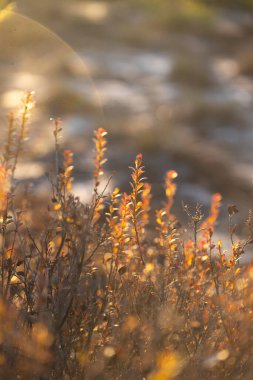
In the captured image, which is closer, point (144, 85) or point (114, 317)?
point (114, 317)

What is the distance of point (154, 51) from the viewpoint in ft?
43.2

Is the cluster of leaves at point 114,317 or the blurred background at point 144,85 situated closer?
the cluster of leaves at point 114,317

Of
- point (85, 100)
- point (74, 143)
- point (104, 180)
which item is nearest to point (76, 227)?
point (104, 180)

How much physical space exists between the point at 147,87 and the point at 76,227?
937cm

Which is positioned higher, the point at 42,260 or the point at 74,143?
the point at 74,143

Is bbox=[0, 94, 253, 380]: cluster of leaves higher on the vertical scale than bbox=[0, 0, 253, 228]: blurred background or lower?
lower

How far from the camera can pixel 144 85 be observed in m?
11.8

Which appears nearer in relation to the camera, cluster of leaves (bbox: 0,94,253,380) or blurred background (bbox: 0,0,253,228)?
cluster of leaves (bbox: 0,94,253,380)

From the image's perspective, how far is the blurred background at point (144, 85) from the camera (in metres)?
8.70

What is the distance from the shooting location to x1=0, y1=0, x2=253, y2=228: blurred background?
8703mm

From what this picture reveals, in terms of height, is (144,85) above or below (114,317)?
above

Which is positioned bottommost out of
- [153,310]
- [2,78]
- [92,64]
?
[153,310]

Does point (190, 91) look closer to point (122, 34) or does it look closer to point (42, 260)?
point (122, 34)

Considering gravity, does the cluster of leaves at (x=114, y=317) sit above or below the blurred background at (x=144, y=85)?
below
